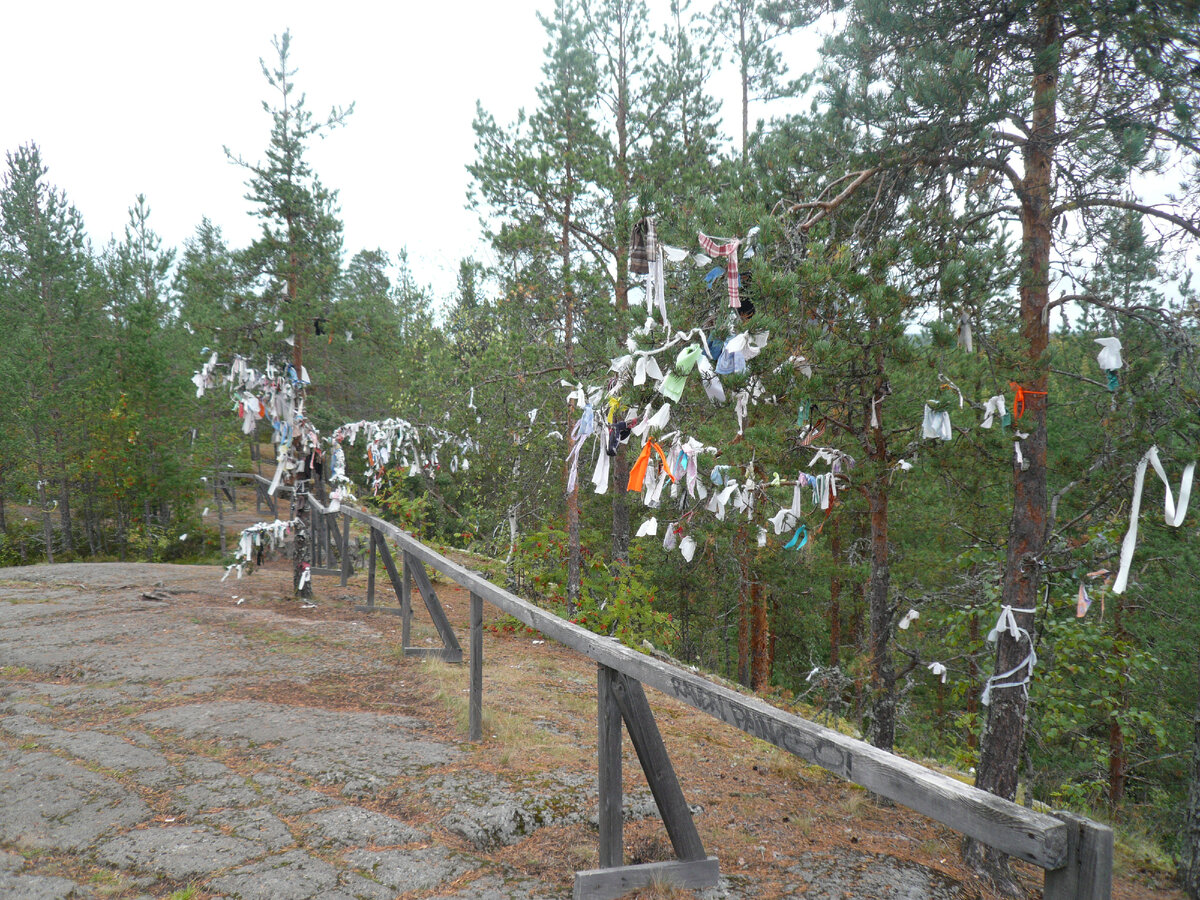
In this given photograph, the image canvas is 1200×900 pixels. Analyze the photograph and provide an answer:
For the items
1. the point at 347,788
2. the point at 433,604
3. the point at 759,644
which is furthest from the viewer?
the point at 759,644

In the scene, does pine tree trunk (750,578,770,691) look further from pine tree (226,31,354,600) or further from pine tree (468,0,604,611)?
pine tree (226,31,354,600)

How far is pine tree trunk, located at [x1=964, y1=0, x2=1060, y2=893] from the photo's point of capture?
440cm

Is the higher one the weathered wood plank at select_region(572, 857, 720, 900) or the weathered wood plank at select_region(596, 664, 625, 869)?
the weathered wood plank at select_region(596, 664, 625, 869)

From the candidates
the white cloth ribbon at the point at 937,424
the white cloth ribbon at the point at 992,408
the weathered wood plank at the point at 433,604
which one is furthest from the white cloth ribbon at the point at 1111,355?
the weathered wood plank at the point at 433,604

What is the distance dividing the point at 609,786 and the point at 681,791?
46 cm

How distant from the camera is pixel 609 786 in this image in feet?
10.4

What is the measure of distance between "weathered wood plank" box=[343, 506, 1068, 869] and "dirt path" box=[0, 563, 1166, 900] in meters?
1.25

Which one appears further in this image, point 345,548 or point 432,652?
point 345,548

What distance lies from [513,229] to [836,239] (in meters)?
5.95

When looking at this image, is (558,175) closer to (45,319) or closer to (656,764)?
(656,764)

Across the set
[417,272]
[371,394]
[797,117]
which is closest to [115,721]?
[797,117]

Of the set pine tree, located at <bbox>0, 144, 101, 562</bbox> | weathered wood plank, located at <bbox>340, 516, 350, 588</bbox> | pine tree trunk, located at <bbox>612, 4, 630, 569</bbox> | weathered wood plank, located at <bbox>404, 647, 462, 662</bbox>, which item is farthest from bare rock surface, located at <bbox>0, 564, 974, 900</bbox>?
pine tree, located at <bbox>0, 144, 101, 562</bbox>

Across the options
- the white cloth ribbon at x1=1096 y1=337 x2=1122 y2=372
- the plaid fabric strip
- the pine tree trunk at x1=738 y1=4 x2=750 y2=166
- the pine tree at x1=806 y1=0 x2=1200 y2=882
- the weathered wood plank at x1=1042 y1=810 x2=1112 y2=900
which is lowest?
the weathered wood plank at x1=1042 y1=810 x2=1112 y2=900

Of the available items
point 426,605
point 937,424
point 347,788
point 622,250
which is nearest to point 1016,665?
point 937,424
